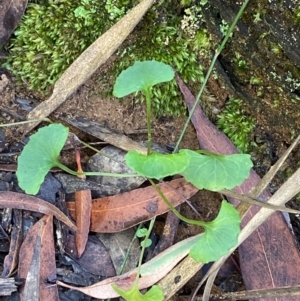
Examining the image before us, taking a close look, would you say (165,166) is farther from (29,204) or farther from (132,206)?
(29,204)

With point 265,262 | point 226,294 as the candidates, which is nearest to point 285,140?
point 265,262

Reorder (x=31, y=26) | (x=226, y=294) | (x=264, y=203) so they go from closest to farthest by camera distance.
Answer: (x=264, y=203), (x=226, y=294), (x=31, y=26)

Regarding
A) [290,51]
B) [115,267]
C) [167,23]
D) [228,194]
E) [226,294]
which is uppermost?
[290,51]

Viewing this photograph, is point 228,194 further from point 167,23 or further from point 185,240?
point 167,23

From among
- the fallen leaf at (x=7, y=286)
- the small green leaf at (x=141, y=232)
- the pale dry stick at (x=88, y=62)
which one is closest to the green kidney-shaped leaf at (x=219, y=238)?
the small green leaf at (x=141, y=232)

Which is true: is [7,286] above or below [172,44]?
below

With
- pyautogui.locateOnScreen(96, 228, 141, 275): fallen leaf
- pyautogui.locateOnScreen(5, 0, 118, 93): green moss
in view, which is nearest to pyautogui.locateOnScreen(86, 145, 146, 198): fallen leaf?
pyautogui.locateOnScreen(96, 228, 141, 275): fallen leaf

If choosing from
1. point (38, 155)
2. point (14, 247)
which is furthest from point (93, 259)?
point (38, 155)

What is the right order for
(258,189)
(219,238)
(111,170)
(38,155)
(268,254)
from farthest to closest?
(111,170) < (268,254) < (258,189) < (38,155) < (219,238)

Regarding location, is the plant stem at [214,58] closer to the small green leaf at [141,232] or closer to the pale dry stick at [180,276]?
the small green leaf at [141,232]
